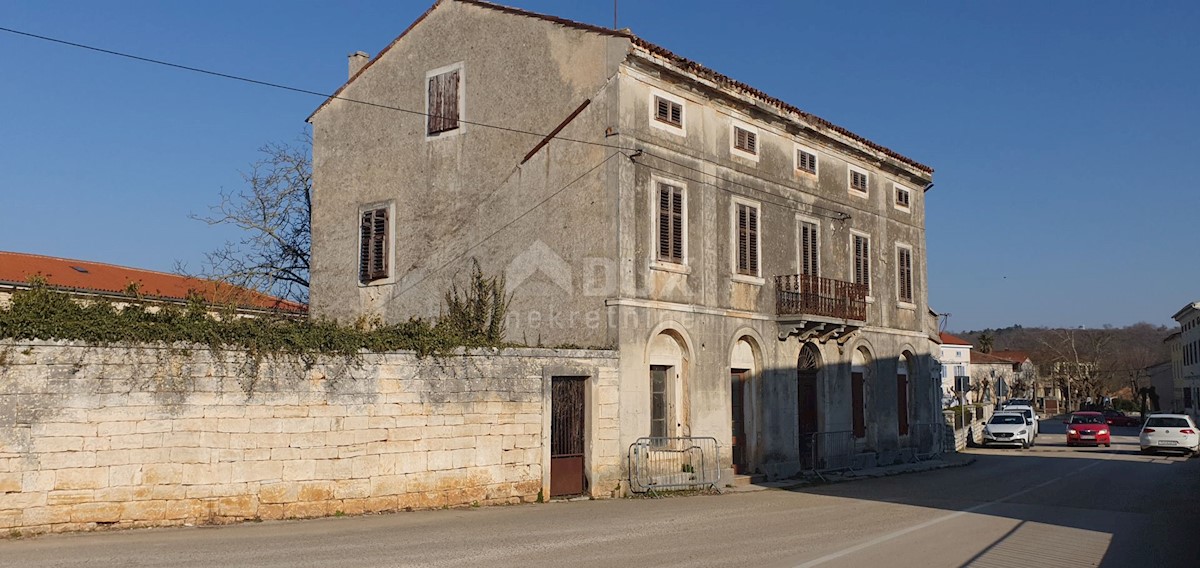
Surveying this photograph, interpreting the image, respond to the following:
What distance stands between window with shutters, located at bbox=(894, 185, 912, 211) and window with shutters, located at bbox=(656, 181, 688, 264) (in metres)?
12.7

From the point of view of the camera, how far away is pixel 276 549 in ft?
38.0

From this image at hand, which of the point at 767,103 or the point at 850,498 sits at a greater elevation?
the point at 767,103

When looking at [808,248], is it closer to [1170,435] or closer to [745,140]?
[745,140]

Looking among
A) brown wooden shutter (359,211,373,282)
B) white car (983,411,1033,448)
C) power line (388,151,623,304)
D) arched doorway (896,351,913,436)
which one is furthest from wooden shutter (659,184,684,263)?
white car (983,411,1033,448)

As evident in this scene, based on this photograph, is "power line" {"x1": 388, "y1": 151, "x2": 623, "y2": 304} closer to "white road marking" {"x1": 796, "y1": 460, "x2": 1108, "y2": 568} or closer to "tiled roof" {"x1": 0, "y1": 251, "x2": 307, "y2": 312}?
"tiled roof" {"x1": 0, "y1": 251, "x2": 307, "y2": 312}

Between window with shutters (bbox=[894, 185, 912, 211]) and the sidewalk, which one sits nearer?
the sidewalk

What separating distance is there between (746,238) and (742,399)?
12.9 ft

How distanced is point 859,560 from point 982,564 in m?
1.33

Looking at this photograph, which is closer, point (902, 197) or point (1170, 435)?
point (902, 197)

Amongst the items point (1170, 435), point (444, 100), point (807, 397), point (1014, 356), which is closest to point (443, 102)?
point (444, 100)

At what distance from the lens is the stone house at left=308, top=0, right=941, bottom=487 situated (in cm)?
2034

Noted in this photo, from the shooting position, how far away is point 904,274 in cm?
3177

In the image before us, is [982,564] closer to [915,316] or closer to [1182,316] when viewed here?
[915,316]

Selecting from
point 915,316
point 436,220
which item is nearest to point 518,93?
point 436,220
